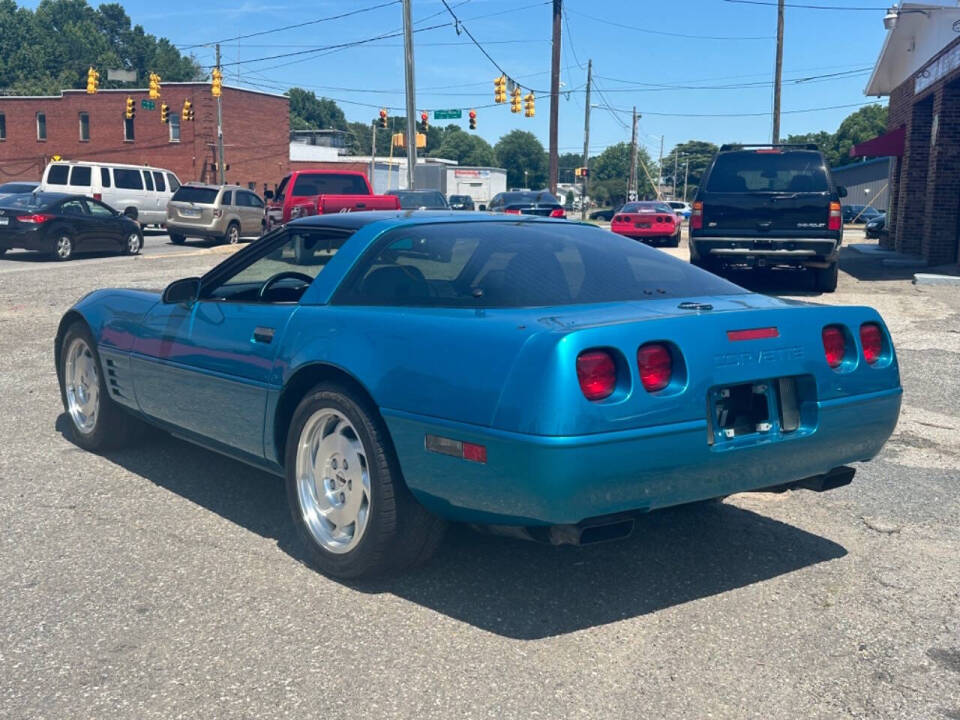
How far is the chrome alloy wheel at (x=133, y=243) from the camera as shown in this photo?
2259cm

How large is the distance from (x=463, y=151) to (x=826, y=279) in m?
148

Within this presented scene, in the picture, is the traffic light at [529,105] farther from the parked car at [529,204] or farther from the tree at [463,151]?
the tree at [463,151]

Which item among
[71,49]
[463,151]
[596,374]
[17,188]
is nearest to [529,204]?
[17,188]

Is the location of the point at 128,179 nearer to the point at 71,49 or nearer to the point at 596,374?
the point at 596,374

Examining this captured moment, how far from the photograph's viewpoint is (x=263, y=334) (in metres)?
4.38

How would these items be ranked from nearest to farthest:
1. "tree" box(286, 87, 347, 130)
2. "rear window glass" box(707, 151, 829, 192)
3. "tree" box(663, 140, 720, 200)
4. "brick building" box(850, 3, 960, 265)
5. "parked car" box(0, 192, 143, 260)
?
1. "rear window glass" box(707, 151, 829, 192)
2. "brick building" box(850, 3, 960, 265)
3. "parked car" box(0, 192, 143, 260)
4. "tree" box(286, 87, 347, 130)
5. "tree" box(663, 140, 720, 200)

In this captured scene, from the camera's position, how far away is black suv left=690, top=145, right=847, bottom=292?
13.7 meters

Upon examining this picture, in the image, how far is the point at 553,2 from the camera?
3872 cm

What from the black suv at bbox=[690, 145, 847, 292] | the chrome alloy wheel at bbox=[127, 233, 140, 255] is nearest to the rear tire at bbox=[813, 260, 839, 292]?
the black suv at bbox=[690, 145, 847, 292]

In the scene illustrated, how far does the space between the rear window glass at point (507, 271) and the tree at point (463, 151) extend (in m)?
154

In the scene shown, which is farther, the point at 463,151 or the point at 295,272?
the point at 463,151

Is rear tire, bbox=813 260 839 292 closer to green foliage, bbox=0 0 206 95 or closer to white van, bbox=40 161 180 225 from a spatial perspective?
white van, bbox=40 161 180 225

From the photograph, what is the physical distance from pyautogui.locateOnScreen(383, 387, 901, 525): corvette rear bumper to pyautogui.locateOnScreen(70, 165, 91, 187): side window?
2724 centimetres

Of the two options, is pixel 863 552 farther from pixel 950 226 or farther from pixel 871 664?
pixel 950 226
